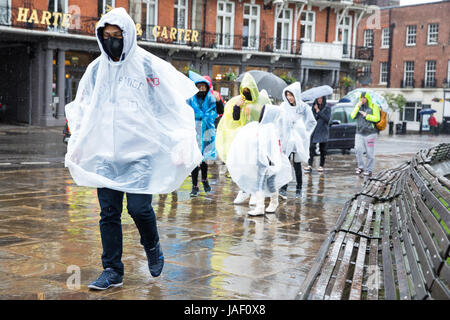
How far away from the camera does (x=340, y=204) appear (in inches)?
371

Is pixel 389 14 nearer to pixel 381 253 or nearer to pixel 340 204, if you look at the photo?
pixel 340 204

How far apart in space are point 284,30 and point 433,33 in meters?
19.2

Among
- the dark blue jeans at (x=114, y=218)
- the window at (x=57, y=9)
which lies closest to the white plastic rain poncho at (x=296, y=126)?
the dark blue jeans at (x=114, y=218)

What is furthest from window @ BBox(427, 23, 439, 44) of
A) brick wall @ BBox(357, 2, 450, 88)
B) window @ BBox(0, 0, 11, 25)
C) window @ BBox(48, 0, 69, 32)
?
window @ BBox(0, 0, 11, 25)

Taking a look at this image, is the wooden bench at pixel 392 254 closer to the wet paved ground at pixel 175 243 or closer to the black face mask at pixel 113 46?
the wet paved ground at pixel 175 243

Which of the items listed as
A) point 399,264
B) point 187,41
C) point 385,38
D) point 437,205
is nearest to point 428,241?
point 437,205

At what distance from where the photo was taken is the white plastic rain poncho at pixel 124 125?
15.0 ft

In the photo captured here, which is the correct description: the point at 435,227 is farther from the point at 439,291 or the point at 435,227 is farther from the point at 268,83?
the point at 268,83

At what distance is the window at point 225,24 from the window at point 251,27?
102cm

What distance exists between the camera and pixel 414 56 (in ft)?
178

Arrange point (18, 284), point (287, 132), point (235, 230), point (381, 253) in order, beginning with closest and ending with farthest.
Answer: point (18, 284) < point (381, 253) < point (235, 230) < point (287, 132)

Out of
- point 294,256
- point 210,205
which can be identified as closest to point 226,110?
point 210,205
